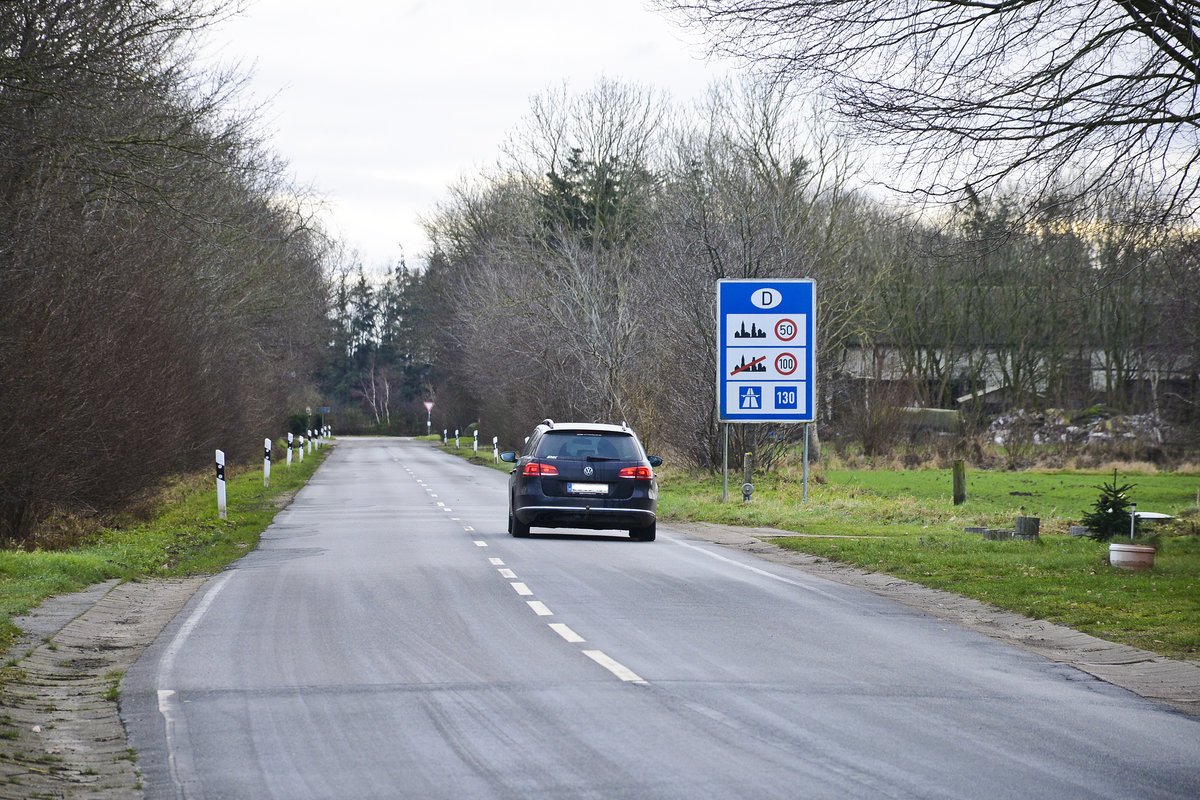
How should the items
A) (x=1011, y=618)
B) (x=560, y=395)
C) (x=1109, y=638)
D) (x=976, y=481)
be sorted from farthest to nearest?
(x=560, y=395) < (x=976, y=481) < (x=1011, y=618) < (x=1109, y=638)

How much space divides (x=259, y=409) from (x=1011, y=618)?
1403 inches

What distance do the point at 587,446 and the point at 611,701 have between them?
12951 millimetres

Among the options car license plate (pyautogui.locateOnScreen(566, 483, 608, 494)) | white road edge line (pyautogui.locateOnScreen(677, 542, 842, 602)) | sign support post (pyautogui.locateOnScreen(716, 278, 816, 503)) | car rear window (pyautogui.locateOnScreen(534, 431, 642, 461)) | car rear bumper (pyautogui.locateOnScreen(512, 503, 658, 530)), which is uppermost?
sign support post (pyautogui.locateOnScreen(716, 278, 816, 503))

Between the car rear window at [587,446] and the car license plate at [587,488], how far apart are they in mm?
389

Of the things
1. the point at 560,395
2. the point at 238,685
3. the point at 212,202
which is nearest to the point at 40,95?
the point at 238,685

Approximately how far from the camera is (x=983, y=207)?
14.8 metres

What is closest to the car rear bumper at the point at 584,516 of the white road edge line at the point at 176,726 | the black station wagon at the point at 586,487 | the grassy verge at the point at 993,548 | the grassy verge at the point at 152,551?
the black station wagon at the point at 586,487

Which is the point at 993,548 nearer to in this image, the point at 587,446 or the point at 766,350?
the point at 587,446

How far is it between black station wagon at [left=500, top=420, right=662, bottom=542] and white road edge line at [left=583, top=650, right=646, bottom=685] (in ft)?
34.8

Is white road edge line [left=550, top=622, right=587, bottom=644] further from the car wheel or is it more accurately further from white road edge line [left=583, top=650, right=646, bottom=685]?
the car wheel

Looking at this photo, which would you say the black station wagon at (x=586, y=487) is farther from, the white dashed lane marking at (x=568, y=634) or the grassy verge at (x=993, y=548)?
the white dashed lane marking at (x=568, y=634)

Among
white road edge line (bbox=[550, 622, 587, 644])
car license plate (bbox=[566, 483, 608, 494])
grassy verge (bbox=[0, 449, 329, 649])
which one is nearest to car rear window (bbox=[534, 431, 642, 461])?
car license plate (bbox=[566, 483, 608, 494])

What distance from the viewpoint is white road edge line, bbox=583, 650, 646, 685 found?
879cm

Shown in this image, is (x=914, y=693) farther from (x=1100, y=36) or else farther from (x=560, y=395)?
(x=560, y=395)
